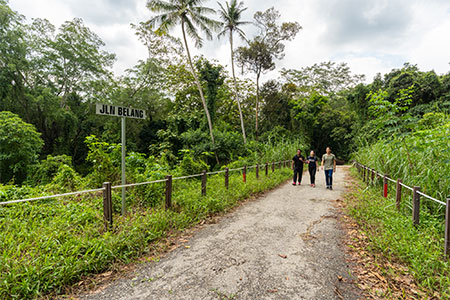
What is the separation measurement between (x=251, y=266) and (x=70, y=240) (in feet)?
8.30

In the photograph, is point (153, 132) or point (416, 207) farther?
point (153, 132)

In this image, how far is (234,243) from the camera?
359cm

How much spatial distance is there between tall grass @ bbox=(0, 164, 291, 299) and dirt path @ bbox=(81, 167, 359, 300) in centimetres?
44

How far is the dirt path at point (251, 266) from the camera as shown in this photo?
238 cm

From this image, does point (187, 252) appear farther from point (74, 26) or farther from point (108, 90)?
point (74, 26)

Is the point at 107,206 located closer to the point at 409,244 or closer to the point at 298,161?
the point at 409,244

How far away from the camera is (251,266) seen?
9.46ft

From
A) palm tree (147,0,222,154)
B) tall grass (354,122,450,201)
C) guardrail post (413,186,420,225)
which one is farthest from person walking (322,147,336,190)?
palm tree (147,0,222,154)

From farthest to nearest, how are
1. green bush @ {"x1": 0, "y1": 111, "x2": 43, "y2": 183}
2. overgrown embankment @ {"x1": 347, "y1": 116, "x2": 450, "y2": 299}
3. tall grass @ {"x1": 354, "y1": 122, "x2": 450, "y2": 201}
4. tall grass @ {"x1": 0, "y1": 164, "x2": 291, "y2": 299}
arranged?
green bush @ {"x1": 0, "y1": 111, "x2": 43, "y2": 183} < tall grass @ {"x1": 354, "y1": 122, "x2": 450, "y2": 201} < overgrown embankment @ {"x1": 347, "y1": 116, "x2": 450, "y2": 299} < tall grass @ {"x1": 0, "y1": 164, "x2": 291, "y2": 299}

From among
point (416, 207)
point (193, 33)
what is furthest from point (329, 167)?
point (193, 33)

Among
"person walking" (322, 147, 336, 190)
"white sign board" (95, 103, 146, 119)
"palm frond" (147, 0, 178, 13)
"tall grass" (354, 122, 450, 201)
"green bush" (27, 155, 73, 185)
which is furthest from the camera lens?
"palm frond" (147, 0, 178, 13)

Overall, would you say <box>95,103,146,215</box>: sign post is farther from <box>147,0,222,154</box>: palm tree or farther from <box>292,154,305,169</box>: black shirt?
<box>147,0,222,154</box>: palm tree

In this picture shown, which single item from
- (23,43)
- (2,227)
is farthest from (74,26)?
(2,227)

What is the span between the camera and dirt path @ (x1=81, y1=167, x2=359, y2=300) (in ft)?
7.80
